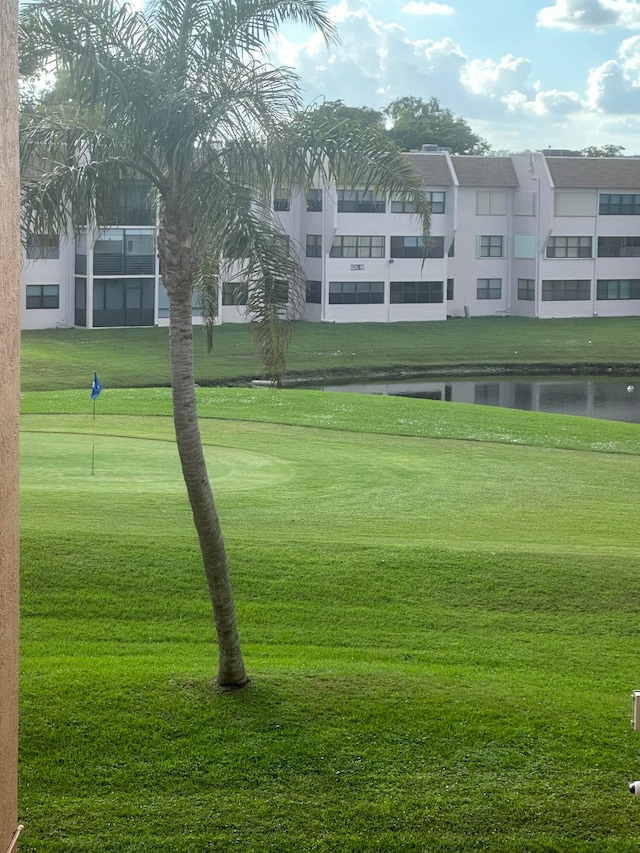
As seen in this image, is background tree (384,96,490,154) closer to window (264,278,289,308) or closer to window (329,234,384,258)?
window (329,234,384,258)

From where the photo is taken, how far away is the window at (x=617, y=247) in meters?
69.8

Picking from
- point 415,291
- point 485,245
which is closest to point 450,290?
point 485,245

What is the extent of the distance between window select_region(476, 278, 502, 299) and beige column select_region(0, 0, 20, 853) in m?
64.7

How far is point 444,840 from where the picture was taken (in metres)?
8.76

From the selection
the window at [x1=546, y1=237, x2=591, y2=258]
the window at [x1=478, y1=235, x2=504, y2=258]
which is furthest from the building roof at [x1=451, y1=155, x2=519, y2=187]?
the window at [x1=546, y1=237, x2=591, y2=258]

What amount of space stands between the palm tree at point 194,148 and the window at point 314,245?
53046mm

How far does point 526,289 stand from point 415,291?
7.60 m

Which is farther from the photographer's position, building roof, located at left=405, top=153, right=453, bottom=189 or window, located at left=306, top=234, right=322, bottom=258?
building roof, located at left=405, top=153, right=453, bottom=189

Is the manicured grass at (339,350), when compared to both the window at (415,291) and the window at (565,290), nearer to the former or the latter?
the window at (415,291)

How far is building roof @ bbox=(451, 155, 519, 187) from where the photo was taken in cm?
6850

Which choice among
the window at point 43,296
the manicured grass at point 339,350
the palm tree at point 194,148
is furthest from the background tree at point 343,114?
the window at point 43,296

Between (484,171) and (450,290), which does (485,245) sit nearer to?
(450,290)

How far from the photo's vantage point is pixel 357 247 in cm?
6431

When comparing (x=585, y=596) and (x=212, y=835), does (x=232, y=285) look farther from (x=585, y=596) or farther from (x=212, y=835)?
(x=585, y=596)
